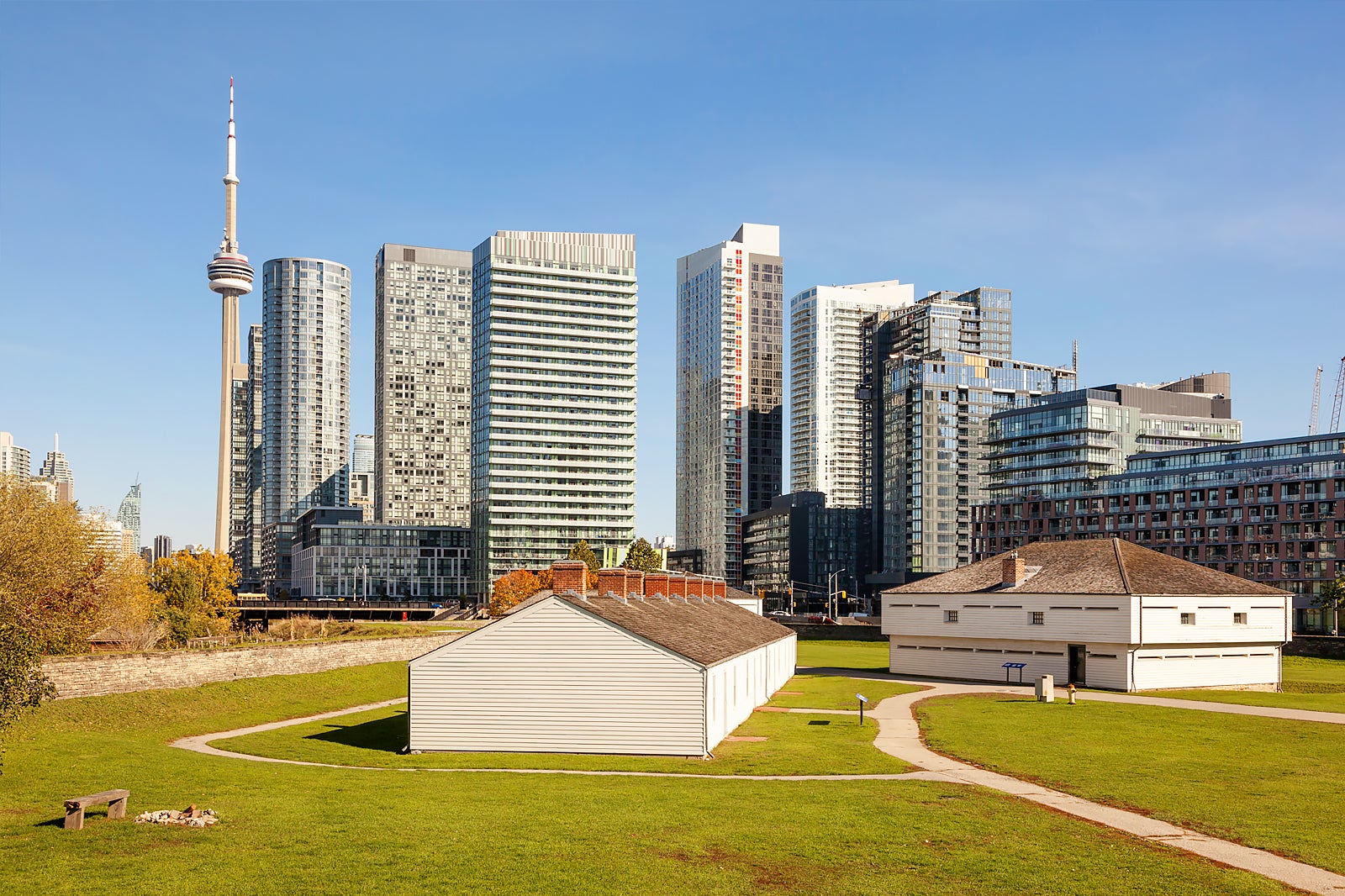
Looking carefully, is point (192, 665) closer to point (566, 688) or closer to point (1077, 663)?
point (566, 688)

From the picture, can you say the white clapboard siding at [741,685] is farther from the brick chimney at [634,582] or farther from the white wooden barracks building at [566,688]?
the brick chimney at [634,582]

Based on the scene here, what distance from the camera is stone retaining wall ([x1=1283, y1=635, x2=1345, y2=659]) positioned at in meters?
81.6

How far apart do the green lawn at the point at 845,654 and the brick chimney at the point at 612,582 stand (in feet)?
115

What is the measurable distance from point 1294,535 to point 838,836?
15048 centimetres

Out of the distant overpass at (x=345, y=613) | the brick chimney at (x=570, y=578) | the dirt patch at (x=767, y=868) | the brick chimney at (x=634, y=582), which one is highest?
the brick chimney at (x=570, y=578)

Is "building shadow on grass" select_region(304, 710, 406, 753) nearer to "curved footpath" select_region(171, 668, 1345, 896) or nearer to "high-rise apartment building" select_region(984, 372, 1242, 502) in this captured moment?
"curved footpath" select_region(171, 668, 1345, 896)

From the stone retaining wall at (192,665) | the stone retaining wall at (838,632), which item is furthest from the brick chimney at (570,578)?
the stone retaining wall at (838,632)

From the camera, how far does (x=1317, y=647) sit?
272 ft

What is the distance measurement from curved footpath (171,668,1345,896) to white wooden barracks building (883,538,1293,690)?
3.59m

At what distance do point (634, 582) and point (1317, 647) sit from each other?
61.0 m

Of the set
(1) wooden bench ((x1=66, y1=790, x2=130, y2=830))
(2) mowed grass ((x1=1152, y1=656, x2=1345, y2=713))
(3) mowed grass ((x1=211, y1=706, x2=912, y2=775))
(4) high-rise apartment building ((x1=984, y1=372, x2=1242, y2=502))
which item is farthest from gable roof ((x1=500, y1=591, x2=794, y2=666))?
(4) high-rise apartment building ((x1=984, y1=372, x2=1242, y2=502))

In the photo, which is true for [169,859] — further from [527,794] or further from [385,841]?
[527,794]

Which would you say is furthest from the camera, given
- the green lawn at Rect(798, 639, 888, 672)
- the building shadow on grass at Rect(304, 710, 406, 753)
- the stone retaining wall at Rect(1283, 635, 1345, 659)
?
the green lawn at Rect(798, 639, 888, 672)

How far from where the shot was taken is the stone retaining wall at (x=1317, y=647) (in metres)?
81.6
